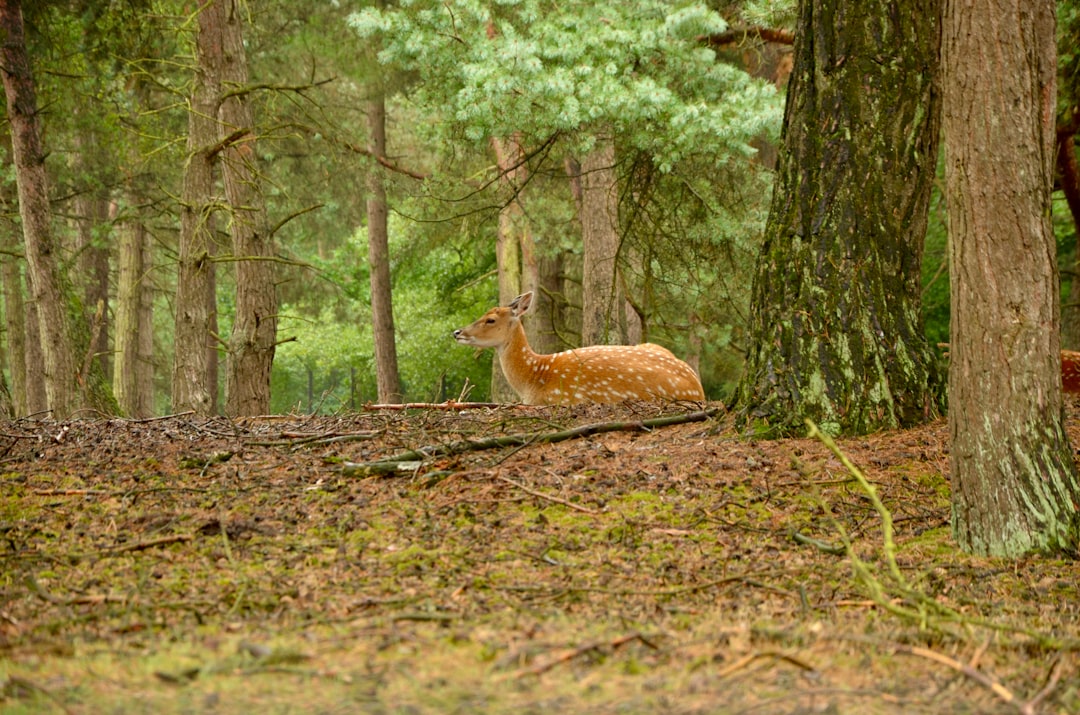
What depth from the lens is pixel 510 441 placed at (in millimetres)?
6738

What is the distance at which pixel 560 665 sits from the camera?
3.07 metres

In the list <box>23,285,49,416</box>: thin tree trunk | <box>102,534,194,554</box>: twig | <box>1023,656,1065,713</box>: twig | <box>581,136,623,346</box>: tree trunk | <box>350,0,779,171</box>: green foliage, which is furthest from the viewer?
<box>23,285,49,416</box>: thin tree trunk

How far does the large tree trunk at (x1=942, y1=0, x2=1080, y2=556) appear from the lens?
4594mm

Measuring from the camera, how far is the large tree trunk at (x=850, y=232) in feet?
21.6

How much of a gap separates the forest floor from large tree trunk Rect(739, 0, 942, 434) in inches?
13.3

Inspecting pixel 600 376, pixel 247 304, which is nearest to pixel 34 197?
pixel 247 304

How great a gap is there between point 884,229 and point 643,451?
6.87 ft

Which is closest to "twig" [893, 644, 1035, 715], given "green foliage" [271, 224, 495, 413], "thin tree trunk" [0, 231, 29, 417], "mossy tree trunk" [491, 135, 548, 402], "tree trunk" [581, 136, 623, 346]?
"tree trunk" [581, 136, 623, 346]

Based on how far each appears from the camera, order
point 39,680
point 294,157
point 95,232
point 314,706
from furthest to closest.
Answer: point 294,157 → point 95,232 → point 39,680 → point 314,706

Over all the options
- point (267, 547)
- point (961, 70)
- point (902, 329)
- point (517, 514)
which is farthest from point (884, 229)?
point (267, 547)

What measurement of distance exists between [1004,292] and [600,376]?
20.6 ft

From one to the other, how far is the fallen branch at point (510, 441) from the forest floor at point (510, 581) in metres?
0.03

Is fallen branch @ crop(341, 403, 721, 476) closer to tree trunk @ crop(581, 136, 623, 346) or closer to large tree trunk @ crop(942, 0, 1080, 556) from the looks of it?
large tree trunk @ crop(942, 0, 1080, 556)

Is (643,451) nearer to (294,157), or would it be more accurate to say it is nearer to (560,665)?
(560,665)
